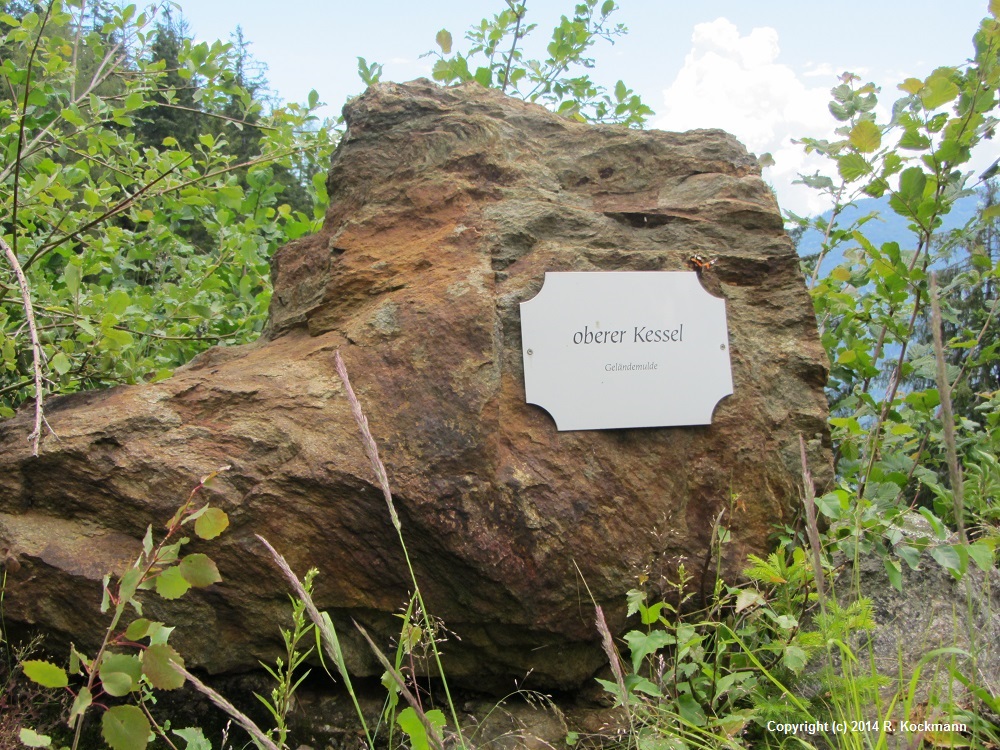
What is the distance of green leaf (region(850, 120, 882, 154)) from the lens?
270 centimetres

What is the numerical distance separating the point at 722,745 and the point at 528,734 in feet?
1.70

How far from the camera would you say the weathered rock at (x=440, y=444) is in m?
2.17

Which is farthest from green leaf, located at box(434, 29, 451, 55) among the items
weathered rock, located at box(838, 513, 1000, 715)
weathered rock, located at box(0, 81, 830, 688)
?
weathered rock, located at box(838, 513, 1000, 715)

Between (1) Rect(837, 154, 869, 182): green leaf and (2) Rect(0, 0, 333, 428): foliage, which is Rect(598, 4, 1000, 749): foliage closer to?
(1) Rect(837, 154, 869, 182): green leaf

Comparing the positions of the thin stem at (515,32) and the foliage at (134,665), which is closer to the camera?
the foliage at (134,665)

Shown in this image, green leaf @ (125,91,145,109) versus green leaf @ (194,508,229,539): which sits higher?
green leaf @ (125,91,145,109)

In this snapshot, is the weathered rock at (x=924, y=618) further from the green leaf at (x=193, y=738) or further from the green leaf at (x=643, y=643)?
the green leaf at (x=193, y=738)

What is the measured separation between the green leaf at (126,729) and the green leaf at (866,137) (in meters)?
2.59

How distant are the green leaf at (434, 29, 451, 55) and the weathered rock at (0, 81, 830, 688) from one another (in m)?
1.13

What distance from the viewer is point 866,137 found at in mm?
2719

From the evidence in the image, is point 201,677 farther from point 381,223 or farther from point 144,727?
point 381,223

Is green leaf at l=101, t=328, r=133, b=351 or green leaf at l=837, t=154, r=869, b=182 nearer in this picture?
green leaf at l=101, t=328, r=133, b=351

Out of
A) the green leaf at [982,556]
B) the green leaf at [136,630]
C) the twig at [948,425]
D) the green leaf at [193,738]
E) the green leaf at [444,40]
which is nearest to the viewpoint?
the twig at [948,425]

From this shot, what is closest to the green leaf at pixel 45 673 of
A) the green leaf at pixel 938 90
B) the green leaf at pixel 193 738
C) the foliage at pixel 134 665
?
the foliage at pixel 134 665
